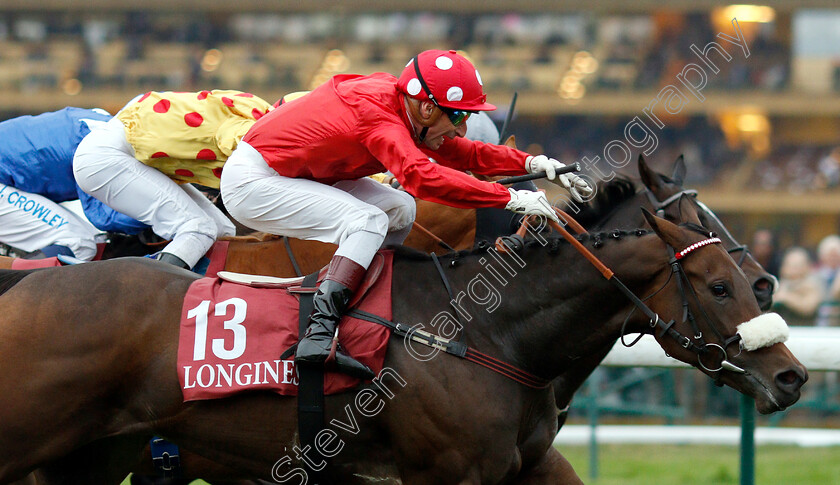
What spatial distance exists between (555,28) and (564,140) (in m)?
2.84

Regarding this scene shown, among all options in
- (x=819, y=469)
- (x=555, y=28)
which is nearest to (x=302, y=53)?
(x=555, y=28)

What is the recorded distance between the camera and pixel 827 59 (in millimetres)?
22438

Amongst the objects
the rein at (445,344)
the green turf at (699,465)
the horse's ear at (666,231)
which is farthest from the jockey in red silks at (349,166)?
the green turf at (699,465)

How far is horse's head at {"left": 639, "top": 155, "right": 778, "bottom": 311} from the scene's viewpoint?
4.79m

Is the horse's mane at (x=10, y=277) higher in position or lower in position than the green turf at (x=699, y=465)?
higher

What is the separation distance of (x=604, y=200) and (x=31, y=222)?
8.52 ft

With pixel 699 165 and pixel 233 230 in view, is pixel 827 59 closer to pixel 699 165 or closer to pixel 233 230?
pixel 699 165

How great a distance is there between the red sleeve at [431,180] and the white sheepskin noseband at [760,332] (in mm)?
885

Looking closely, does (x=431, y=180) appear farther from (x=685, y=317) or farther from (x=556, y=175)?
(x=685, y=317)

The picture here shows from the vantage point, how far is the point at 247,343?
11.0 feet

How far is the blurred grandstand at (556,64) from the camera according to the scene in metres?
21.8

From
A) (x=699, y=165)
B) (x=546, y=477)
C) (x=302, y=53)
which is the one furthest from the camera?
(x=302, y=53)

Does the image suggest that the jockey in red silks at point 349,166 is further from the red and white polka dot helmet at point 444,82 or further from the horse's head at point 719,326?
the horse's head at point 719,326

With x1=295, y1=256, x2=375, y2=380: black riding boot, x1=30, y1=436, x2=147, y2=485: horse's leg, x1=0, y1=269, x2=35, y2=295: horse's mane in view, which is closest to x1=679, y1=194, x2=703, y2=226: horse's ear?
x1=295, y1=256, x2=375, y2=380: black riding boot
